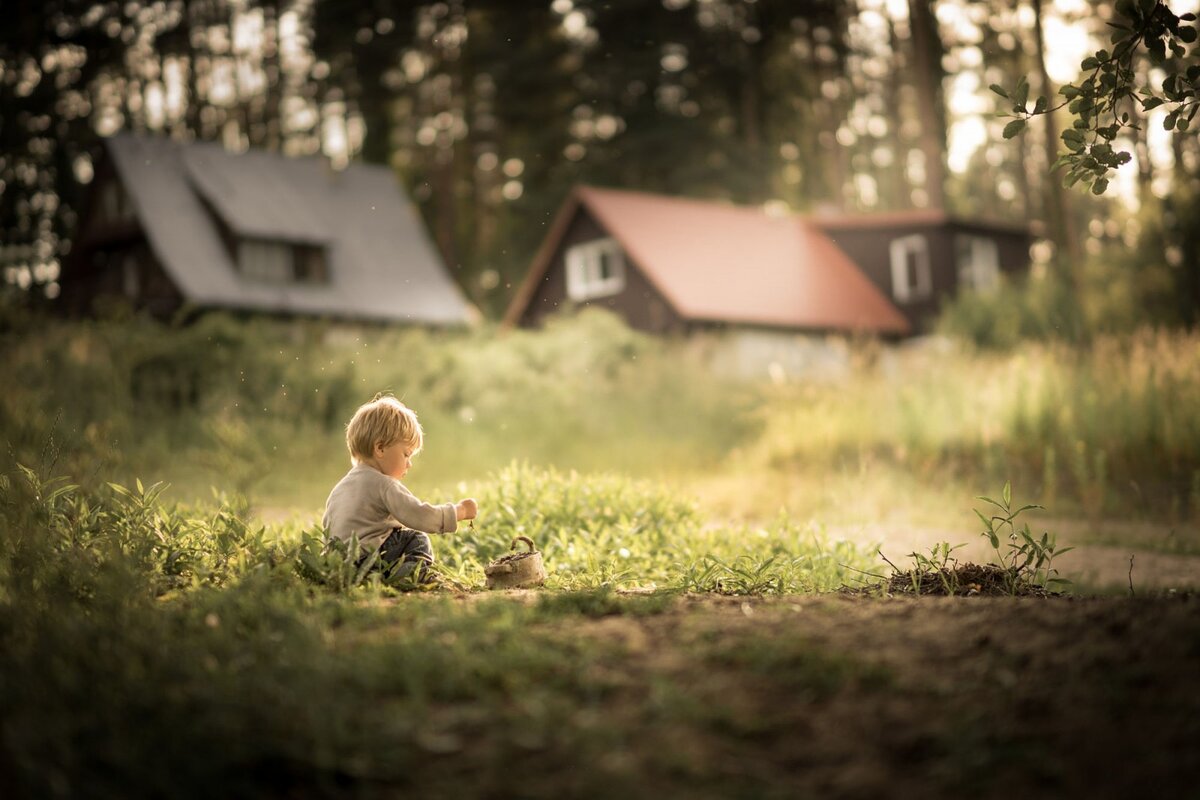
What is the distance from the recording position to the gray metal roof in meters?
27.6

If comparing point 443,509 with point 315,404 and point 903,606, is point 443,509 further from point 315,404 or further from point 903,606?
point 315,404

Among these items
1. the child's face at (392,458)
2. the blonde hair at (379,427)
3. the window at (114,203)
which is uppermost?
the window at (114,203)

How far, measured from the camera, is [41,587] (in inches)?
192

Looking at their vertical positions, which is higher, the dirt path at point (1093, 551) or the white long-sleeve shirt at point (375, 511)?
the white long-sleeve shirt at point (375, 511)

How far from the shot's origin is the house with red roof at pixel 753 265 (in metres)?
25.9

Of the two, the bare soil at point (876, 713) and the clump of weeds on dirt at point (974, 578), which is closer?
the bare soil at point (876, 713)

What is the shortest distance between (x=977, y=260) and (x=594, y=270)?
9.43 m

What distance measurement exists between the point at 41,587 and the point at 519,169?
3035 centimetres

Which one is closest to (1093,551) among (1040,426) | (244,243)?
(1040,426)

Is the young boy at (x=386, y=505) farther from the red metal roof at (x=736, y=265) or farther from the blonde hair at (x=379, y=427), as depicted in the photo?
the red metal roof at (x=736, y=265)

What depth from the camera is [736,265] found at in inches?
1059

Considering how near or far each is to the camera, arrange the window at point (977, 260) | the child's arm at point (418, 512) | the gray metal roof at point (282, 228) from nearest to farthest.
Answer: the child's arm at point (418, 512) → the gray metal roof at point (282, 228) → the window at point (977, 260)

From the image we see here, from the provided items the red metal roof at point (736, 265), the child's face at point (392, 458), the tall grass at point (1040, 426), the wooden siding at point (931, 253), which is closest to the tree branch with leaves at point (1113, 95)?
the child's face at point (392, 458)

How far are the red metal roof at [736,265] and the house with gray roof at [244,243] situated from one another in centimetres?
326
